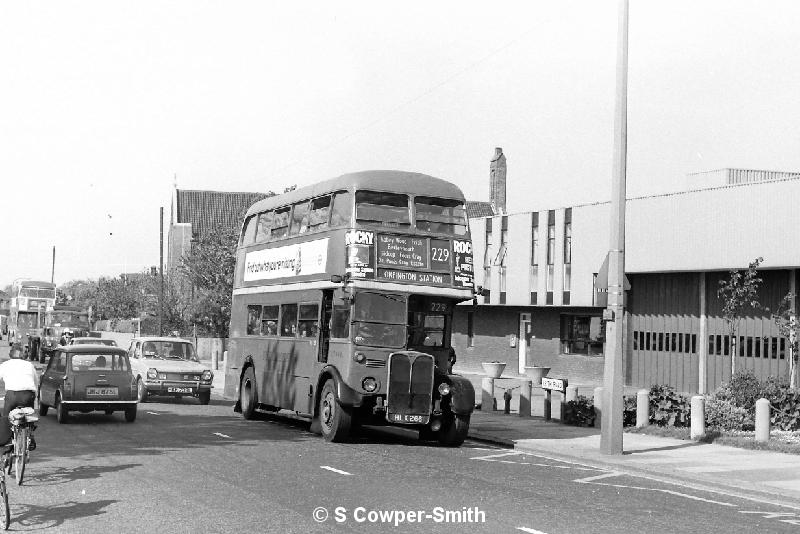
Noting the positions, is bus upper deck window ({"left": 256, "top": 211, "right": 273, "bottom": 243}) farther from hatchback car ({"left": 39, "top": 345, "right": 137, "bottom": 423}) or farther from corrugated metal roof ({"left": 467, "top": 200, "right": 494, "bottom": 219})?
corrugated metal roof ({"left": 467, "top": 200, "right": 494, "bottom": 219})

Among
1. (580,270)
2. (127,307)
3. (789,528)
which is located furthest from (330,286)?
(127,307)

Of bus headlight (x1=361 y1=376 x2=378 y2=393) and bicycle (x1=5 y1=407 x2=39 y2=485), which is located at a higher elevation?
bus headlight (x1=361 y1=376 x2=378 y2=393)

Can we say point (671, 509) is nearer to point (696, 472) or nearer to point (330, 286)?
point (696, 472)

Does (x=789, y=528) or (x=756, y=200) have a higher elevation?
(x=756, y=200)

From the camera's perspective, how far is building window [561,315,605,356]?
4100cm

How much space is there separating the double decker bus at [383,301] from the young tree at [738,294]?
1230cm

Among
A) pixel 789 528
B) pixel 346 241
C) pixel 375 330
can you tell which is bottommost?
pixel 789 528

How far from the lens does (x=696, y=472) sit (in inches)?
619

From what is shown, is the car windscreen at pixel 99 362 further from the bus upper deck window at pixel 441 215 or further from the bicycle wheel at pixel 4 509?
the bicycle wheel at pixel 4 509

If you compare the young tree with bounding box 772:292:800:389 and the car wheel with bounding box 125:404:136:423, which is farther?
the young tree with bounding box 772:292:800:389

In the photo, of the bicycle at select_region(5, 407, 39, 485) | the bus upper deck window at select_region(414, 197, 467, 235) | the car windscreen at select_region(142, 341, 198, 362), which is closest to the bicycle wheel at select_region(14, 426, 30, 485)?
the bicycle at select_region(5, 407, 39, 485)

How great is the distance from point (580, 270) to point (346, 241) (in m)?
23.3

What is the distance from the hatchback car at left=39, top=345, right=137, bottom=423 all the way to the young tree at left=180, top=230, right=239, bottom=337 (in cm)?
3126

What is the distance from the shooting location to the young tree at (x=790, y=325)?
28.5 meters
